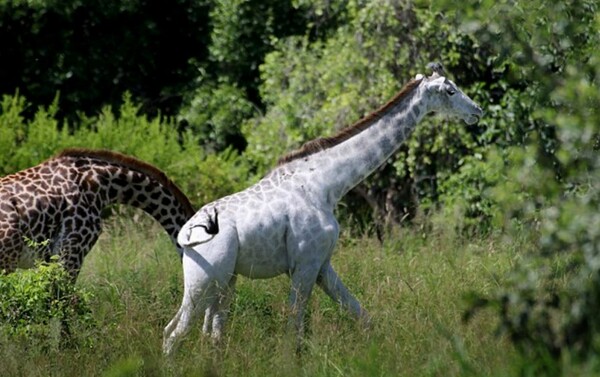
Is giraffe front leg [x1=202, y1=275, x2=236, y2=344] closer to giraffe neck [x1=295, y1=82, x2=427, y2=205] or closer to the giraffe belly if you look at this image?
the giraffe belly

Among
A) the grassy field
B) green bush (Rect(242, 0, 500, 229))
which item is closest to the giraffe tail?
the grassy field

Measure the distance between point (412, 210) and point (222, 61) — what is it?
4.26 m

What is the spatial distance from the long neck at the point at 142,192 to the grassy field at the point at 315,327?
538 mm

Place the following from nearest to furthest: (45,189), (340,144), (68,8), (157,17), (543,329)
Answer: (543,329), (340,144), (45,189), (68,8), (157,17)

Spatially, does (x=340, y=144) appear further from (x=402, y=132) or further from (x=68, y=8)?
(x=68, y=8)

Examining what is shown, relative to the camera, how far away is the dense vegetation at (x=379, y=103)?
16.6 ft

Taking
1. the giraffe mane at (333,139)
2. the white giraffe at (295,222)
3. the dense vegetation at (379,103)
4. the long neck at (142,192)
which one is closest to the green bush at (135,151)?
the dense vegetation at (379,103)

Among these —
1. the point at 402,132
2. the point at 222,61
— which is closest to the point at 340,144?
the point at 402,132

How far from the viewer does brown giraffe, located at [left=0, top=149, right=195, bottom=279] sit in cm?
830

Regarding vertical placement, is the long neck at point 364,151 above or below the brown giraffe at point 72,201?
above

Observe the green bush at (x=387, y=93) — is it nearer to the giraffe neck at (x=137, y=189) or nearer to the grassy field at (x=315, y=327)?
the grassy field at (x=315, y=327)

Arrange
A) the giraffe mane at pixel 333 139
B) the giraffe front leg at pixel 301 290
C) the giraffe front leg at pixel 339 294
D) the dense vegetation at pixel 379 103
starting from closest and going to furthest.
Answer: the dense vegetation at pixel 379 103 < the giraffe front leg at pixel 301 290 < the giraffe front leg at pixel 339 294 < the giraffe mane at pixel 333 139

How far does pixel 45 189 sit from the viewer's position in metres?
8.52

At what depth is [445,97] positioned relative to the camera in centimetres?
823
